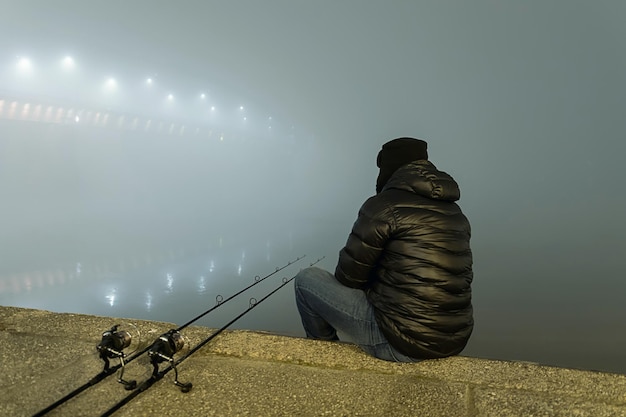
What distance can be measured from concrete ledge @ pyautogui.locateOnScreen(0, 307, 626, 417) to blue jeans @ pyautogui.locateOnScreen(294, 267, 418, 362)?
0.36 feet

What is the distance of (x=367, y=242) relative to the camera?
7.43 feet

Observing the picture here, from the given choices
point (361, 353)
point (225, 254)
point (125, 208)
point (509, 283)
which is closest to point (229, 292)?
point (225, 254)

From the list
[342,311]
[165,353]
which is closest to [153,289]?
[165,353]

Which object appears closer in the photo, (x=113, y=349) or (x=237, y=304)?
(x=113, y=349)

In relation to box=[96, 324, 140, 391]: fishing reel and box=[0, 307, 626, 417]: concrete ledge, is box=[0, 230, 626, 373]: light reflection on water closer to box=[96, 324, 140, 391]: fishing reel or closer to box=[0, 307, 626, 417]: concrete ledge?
box=[0, 307, 626, 417]: concrete ledge

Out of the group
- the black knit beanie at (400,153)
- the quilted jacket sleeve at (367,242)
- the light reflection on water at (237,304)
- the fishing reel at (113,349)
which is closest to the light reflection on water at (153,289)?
the light reflection on water at (237,304)

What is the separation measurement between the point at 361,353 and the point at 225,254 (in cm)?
1753

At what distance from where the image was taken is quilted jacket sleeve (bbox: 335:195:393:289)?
2225 mm

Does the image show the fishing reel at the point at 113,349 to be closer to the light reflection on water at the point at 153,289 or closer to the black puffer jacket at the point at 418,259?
the black puffer jacket at the point at 418,259

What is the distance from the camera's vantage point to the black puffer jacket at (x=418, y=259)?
2182mm

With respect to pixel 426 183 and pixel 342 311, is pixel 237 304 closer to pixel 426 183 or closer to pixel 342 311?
pixel 342 311

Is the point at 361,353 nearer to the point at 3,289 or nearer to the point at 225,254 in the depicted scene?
the point at 3,289

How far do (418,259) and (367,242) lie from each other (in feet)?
1.02

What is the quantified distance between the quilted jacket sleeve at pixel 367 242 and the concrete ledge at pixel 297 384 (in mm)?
595
